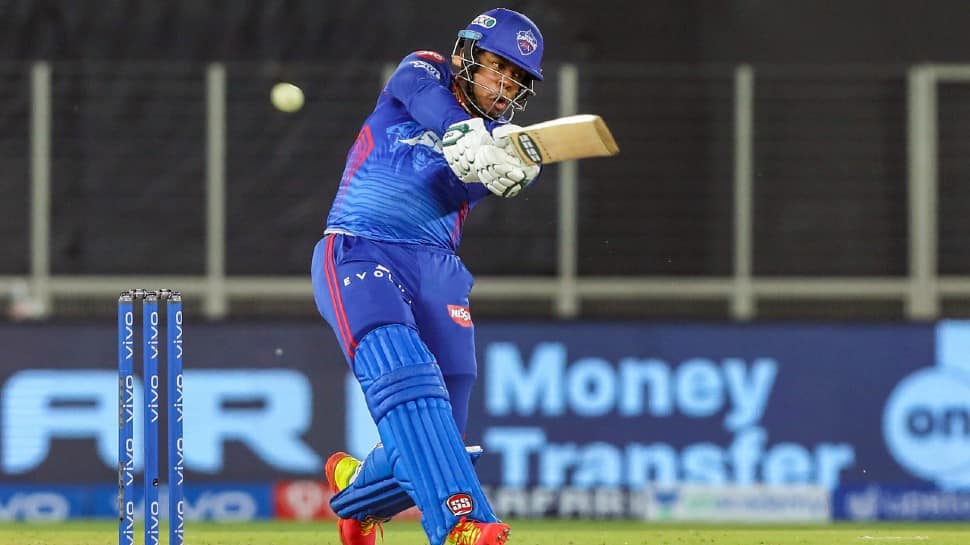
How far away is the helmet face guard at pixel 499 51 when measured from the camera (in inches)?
214

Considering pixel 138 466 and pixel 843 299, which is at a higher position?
pixel 843 299

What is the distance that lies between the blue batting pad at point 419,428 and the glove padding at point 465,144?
541 mm

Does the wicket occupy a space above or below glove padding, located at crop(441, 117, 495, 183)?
below

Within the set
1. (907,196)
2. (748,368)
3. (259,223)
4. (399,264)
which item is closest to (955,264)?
(907,196)

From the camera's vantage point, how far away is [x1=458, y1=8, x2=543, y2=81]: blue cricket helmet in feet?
17.8

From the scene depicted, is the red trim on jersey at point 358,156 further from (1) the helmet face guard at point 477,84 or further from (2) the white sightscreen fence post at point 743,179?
(2) the white sightscreen fence post at point 743,179

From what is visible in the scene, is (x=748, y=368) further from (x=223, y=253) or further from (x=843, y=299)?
(x=223, y=253)

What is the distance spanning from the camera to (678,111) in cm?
991

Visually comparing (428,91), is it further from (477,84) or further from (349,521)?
(349,521)

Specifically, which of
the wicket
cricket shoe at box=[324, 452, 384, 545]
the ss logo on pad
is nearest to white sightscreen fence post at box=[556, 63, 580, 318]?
cricket shoe at box=[324, 452, 384, 545]

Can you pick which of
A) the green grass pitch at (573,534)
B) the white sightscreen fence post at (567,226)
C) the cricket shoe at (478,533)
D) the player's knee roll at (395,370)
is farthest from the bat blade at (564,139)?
the white sightscreen fence post at (567,226)

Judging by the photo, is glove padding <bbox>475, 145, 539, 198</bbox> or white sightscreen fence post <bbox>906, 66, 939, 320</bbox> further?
white sightscreen fence post <bbox>906, 66, 939, 320</bbox>

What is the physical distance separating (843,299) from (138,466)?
364 centimetres

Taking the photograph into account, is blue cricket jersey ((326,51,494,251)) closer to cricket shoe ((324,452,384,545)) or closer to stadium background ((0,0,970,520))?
cricket shoe ((324,452,384,545))
